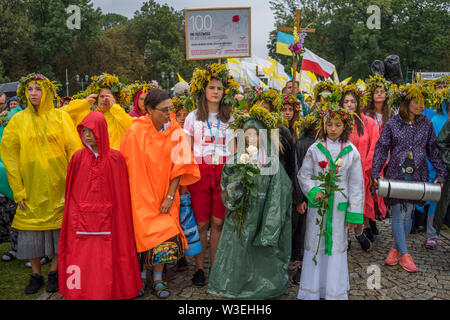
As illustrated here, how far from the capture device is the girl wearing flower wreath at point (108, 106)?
5094mm

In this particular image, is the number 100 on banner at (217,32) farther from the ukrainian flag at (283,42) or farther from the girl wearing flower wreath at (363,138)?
the ukrainian flag at (283,42)

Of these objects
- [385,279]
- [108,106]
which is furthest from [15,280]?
[385,279]

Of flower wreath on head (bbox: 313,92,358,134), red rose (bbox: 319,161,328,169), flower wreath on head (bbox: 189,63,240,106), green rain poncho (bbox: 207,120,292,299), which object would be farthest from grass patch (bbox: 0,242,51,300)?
flower wreath on head (bbox: 313,92,358,134)

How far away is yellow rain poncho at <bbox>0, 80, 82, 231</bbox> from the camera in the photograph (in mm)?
4328

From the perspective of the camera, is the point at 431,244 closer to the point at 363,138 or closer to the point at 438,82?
the point at 363,138

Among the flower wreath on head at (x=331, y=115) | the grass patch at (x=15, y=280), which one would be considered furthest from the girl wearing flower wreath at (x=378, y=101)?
the grass patch at (x=15, y=280)

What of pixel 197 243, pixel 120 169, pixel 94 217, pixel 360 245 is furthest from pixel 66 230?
pixel 360 245

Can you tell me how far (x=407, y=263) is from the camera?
16.0 ft

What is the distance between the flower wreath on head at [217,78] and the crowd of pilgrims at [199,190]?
0.04ft

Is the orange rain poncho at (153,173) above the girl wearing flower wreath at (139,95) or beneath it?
beneath

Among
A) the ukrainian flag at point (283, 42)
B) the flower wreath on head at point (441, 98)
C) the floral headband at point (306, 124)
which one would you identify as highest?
the ukrainian flag at point (283, 42)

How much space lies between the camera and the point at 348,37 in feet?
128

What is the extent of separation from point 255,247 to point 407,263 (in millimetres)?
2231
